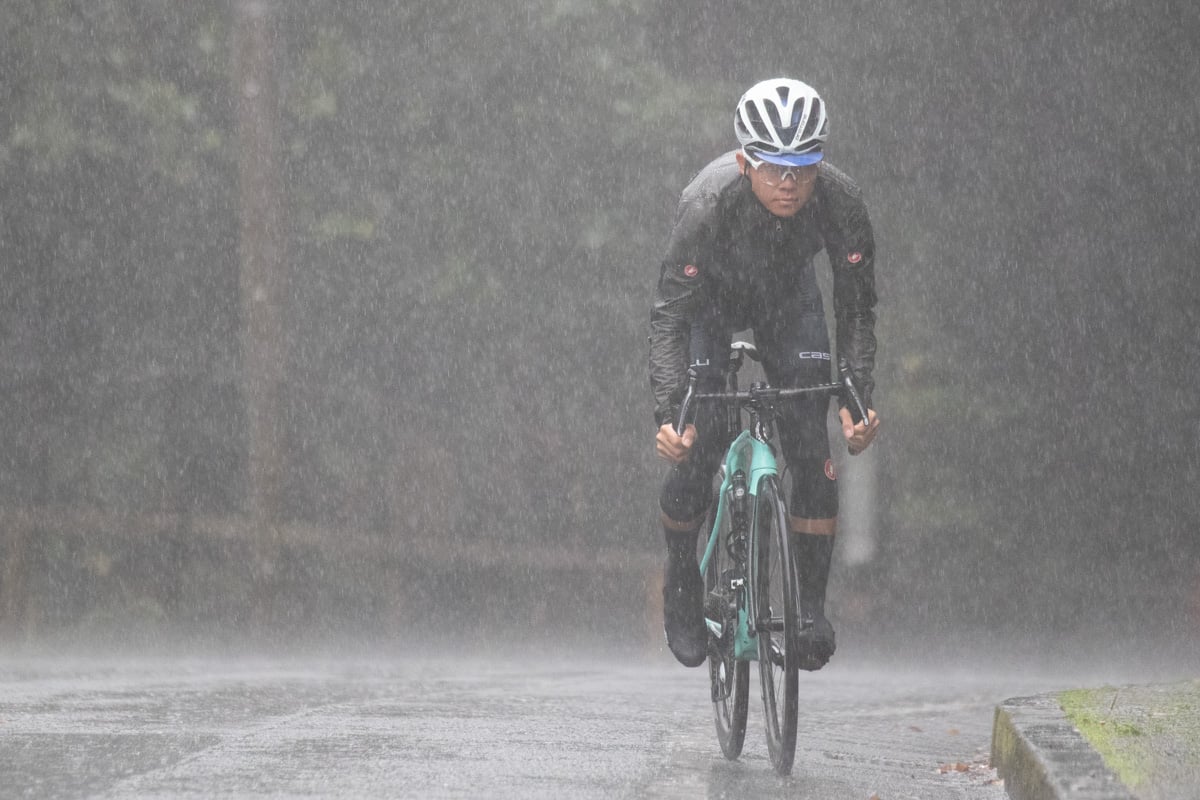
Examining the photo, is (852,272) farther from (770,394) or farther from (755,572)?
(755,572)

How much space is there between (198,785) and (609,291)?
1346 centimetres

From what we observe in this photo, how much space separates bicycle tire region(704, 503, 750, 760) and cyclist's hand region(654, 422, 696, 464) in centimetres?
39

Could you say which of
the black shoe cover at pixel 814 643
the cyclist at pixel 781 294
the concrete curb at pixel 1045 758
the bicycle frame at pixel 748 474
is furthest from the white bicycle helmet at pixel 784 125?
the concrete curb at pixel 1045 758

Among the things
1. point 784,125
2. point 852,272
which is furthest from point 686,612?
point 784,125

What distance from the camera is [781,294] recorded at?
21.2 feet

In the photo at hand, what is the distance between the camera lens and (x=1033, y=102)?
17859mm

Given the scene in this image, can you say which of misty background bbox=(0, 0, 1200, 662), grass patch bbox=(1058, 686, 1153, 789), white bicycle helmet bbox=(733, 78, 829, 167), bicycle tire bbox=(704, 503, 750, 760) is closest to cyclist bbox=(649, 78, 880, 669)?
white bicycle helmet bbox=(733, 78, 829, 167)

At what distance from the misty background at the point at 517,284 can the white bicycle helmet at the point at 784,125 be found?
11479 mm

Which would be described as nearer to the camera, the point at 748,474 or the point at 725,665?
the point at 748,474

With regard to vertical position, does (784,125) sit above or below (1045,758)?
above

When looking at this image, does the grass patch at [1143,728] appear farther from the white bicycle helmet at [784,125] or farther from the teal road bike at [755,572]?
the white bicycle helmet at [784,125]

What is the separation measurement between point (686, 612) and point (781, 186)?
147cm

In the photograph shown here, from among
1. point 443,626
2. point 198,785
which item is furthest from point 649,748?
point 443,626

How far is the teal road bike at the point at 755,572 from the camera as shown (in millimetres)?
6117
